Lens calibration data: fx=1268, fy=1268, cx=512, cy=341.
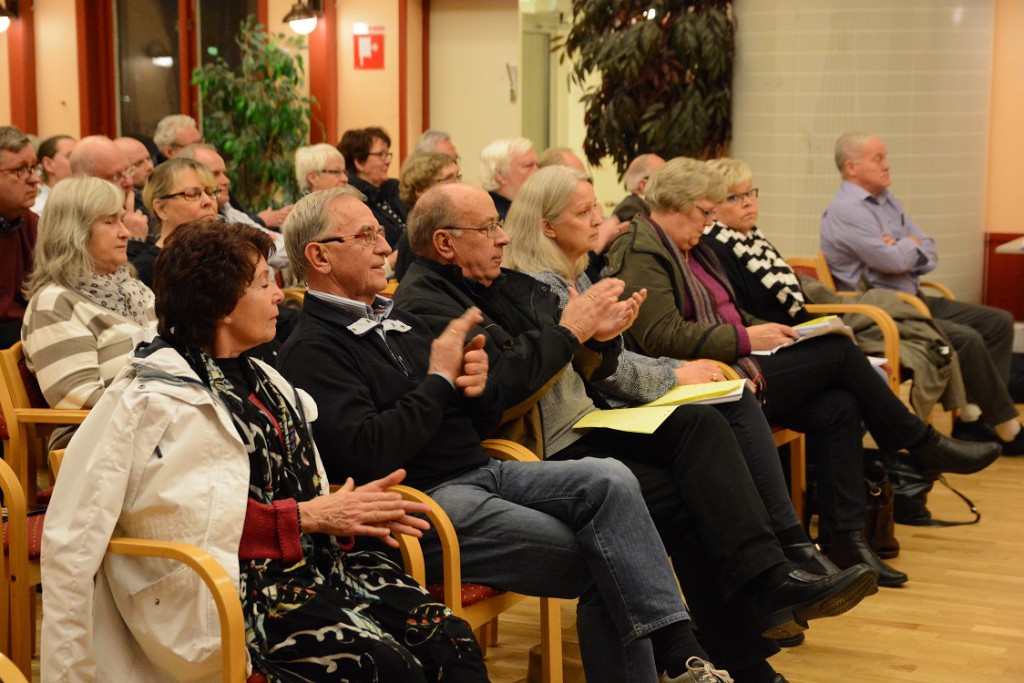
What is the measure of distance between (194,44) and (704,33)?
17.3ft

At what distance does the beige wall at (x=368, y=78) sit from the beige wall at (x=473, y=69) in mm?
406

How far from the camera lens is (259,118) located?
9.62m

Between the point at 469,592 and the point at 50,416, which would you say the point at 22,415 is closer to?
the point at 50,416

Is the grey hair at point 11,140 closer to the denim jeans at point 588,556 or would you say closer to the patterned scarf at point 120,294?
the patterned scarf at point 120,294

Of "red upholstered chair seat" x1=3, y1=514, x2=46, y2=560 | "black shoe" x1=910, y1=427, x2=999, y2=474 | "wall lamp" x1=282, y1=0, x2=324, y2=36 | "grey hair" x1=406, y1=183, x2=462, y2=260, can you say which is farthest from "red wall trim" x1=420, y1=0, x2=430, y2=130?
"red upholstered chair seat" x1=3, y1=514, x2=46, y2=560

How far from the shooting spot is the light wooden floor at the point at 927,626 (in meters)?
3.34

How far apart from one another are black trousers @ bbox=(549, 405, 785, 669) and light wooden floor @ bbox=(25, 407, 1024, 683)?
14.4 inches

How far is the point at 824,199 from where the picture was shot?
6.87 m

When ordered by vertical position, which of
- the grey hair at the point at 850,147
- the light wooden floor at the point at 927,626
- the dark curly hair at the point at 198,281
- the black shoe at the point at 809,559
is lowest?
the light wooden floor at the point at 927,626

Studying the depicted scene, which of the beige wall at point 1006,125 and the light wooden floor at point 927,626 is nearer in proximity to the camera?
A: the light wooden floor at point 927,626

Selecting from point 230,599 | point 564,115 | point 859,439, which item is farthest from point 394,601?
point 564,115

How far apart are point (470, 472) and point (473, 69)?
7.72 metres

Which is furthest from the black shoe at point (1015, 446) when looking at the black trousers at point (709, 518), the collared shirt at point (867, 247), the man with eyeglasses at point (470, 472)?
the man with eyeglasses at point (470, 472)

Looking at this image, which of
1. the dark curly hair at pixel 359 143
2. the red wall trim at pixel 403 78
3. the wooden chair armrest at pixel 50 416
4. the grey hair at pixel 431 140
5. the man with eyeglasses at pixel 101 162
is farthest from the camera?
the red wall trim at pixel 403 78
